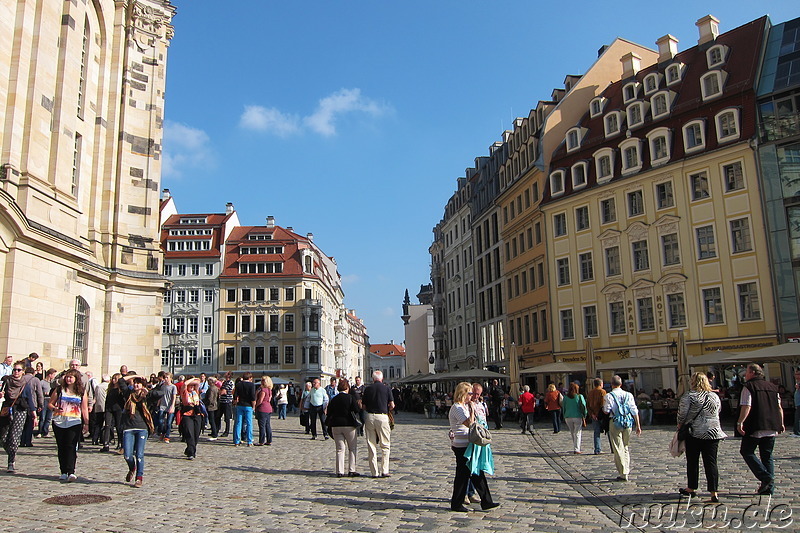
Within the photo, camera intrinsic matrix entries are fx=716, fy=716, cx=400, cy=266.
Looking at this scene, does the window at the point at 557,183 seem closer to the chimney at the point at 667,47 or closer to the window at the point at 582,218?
the window at the point at 582,218

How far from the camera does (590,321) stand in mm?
37031

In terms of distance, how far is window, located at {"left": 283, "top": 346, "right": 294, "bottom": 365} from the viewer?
67.4 m

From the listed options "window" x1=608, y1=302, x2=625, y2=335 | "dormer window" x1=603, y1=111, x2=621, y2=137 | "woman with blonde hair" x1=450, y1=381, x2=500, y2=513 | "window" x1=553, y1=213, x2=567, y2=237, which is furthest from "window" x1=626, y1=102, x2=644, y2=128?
"woman with blonde hair" x1=450, y1=381, x2=500, y2=513

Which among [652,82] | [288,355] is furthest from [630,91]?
[288,355]

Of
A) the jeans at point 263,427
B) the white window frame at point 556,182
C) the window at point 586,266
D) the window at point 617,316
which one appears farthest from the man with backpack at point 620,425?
the white window frame at point 556,182

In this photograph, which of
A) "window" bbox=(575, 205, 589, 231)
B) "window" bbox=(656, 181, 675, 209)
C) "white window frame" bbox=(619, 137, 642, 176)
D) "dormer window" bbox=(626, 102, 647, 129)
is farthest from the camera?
"window" bbox=(575, 205, 589, 231)

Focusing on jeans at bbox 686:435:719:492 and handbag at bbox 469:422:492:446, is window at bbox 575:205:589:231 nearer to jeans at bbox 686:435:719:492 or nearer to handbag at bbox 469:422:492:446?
jeans at bbox 686:435:719:492

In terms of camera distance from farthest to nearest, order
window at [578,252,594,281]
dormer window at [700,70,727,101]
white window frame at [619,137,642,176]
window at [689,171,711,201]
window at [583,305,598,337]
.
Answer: window at [578,252,594,281] → window at [583,305,598,337] → white window frame at [619,137,642,176] → dormer window at [700,70,727,101] → window at [689,171,711,201]

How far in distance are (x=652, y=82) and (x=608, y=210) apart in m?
7.12

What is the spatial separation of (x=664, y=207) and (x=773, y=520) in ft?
92.7

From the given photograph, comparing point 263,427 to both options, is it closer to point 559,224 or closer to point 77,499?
point 77,499

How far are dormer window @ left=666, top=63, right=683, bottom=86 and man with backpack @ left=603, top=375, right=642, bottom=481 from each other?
2804cm

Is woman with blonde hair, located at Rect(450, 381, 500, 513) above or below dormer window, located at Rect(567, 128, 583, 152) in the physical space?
below

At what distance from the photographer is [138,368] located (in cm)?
2500
